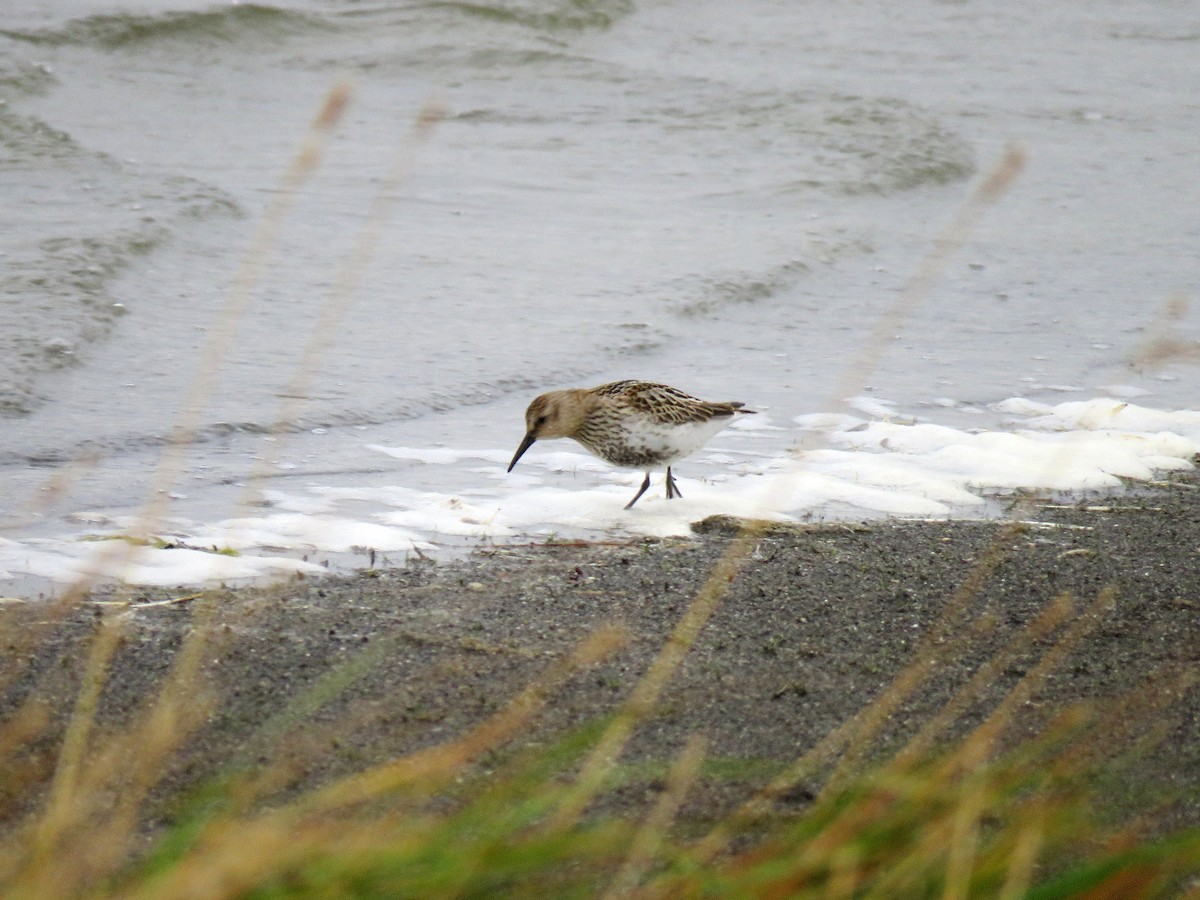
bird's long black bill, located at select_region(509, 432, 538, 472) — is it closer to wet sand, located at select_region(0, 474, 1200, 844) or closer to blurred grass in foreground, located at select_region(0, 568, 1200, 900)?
wet sand, located at select_region(0, 474, 1200, 844)

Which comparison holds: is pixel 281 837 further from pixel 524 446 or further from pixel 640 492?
pixel 524 446

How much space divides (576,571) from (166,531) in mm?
1463

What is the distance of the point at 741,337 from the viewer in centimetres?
881

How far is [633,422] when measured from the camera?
572 centimetres

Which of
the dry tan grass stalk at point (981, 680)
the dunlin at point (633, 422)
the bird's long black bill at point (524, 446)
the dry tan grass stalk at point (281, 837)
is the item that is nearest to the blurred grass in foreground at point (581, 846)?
the dry tan grass stalk at point (281, 837)

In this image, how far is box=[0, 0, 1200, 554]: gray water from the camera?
7055mm

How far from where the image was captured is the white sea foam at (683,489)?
4785 mm

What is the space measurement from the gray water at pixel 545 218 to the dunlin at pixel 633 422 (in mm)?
472

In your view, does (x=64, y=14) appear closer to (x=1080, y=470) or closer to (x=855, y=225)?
(x=855, y=225)

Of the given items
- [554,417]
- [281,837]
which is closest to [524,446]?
[554,417]

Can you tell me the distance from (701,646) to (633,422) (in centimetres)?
201

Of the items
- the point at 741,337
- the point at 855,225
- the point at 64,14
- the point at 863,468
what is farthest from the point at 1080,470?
the point at 64,14

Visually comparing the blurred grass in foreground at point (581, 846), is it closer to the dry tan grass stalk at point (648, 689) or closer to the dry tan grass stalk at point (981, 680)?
the dry tan grass stalk at point (648, 689)

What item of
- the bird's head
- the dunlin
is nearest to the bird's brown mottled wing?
the dunlin
